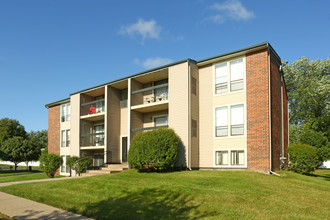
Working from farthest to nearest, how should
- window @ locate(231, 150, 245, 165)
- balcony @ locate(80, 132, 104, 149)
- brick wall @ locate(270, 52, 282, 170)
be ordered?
1. balcony @ locate(80, 132, 104, 149)
2. window @ locate(231, 150, 245, 165)
3. brick wall @ locate(270, 52, 282, 170)

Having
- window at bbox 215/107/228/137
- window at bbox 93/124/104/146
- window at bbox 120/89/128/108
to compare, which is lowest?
window at bbox 93/124/104/146

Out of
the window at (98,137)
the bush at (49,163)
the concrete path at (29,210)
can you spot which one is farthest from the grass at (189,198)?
the window at (98,137)

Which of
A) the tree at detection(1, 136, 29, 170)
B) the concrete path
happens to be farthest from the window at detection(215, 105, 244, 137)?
the tree at detection(1, 136, 29, 170)

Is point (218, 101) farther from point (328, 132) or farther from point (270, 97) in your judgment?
point (328, 132)

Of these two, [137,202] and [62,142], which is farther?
[62,142]

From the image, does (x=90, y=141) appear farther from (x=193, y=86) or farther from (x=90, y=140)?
(x=193, y=86)

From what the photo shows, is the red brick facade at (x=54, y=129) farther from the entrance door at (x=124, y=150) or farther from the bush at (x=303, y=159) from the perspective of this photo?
the bush at (x=303, y=159)

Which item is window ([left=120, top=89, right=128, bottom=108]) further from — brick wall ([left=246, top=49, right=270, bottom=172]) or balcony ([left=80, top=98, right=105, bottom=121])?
brick wall ([left=246, top=49, right=270, bottom=172])

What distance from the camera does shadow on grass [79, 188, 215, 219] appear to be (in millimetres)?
7578

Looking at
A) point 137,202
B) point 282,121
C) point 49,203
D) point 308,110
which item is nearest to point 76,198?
point 49,203

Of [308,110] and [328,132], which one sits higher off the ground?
[308,110]

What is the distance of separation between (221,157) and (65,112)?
58.0ft

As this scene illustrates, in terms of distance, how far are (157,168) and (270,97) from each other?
7.54 m

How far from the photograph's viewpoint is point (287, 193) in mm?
10203
